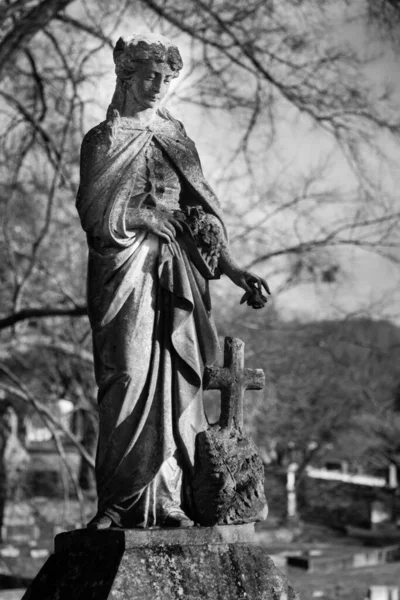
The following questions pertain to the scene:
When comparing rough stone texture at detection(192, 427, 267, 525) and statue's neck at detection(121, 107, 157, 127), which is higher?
statue's neck at detection(121, 107, 157, 127)

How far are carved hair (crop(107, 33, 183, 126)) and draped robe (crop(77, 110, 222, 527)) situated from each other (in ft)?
0.68

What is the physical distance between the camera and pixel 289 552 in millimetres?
22625

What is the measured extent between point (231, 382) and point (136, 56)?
5.85ft

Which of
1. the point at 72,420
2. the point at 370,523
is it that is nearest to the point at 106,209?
the point at 72,420

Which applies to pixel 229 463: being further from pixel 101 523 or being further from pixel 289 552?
pixel 289 552

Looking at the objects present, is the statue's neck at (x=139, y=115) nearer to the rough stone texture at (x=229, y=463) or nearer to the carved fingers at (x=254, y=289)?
the carved fingers at (x=254, y=289)

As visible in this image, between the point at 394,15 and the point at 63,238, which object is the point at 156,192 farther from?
the point at 63,238

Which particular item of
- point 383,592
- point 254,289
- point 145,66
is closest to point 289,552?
point 383,592

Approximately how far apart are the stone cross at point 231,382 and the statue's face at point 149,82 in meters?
1.36

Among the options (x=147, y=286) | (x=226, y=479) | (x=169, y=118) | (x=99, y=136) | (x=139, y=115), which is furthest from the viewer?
(x=169, y=118)

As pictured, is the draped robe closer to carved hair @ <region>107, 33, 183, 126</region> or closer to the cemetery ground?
carved hair @ <region>107, 33, 183, 126</region>

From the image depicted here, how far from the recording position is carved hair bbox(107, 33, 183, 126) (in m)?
5.97

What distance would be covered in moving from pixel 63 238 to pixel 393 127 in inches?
257

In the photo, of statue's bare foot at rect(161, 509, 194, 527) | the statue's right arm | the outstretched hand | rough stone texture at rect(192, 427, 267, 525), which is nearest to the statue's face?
the statue's right arm
